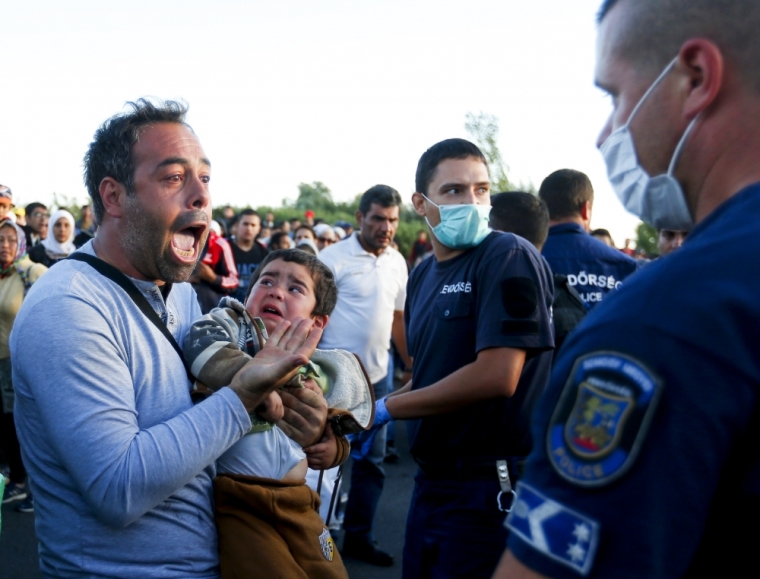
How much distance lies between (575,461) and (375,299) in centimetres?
531

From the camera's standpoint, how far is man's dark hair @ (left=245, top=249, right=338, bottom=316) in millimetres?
2828

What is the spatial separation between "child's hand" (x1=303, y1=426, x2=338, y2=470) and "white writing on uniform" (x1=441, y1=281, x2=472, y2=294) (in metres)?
0.87

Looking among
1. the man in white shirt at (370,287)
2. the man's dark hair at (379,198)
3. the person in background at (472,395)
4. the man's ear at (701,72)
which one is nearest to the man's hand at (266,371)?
the person in background at (472,395)

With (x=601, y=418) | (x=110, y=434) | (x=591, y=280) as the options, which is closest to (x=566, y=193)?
(x=591, y=280)

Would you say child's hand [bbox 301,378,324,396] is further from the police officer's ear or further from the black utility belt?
the police officer's ear

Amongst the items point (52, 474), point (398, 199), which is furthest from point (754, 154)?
point (398, 199)

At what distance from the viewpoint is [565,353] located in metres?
0.88

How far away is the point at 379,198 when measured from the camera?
6285 millimetres

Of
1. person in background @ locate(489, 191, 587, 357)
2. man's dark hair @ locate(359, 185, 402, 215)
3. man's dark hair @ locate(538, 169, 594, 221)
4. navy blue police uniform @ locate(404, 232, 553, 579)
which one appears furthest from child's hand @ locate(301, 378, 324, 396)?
man's dark hair @ locate(359, 185, 402, 215)

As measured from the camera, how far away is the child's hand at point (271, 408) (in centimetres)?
207

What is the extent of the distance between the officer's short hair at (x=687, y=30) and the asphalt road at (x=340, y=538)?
4598 mm

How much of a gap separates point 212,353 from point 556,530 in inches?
54.8

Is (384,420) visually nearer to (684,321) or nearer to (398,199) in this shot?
(684,321)

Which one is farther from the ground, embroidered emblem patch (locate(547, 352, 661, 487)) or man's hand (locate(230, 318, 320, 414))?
embroidered emblem patch (locate(547, 352, 661, 487))
